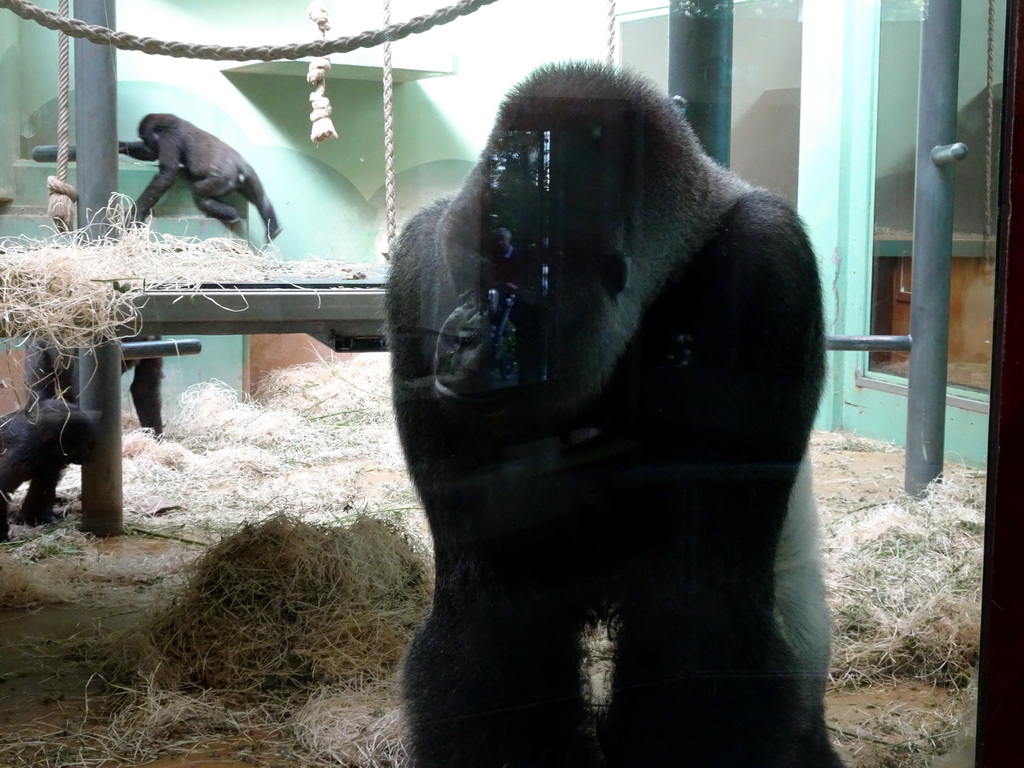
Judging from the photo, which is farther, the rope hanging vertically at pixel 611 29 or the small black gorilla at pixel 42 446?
the small black gorilla at pixel 42 446

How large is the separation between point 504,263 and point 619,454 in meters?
0.43

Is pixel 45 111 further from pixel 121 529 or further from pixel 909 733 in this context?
pixel 909 733

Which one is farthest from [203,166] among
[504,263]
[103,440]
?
[504,263]

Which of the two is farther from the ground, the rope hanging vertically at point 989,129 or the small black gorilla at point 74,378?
the rope hanging vertically at point 989,129

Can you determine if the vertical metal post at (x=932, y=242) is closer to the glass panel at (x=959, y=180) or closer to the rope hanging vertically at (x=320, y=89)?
the glass panel at (x=959, y=180)

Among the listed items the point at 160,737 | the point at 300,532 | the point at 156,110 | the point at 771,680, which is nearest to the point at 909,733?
the point at 771,680

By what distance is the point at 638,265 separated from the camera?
1.74 meters

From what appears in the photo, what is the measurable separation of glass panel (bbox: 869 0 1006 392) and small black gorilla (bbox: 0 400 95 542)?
221 cm

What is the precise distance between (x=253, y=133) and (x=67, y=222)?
1.25m

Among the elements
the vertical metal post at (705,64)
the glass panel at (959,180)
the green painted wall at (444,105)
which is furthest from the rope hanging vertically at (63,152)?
the glass panel at (959,180)

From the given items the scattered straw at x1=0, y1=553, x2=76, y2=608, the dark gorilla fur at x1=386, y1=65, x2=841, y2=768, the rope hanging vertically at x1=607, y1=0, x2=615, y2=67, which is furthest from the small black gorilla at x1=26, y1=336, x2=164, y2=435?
the rope hanging vertically at x1=607, y1=0, x2=615, y2=67

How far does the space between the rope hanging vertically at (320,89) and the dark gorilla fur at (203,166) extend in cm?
22

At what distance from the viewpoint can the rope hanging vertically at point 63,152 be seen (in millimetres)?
2295

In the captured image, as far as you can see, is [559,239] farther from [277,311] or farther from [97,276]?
[97,276]
